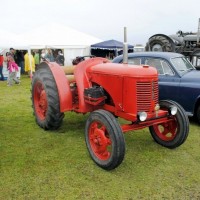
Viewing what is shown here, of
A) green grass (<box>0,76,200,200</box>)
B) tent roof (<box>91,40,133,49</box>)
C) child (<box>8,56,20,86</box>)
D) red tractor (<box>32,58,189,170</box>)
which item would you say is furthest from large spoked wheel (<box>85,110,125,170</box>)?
tent roof (<box>91,40,133,49</box>)

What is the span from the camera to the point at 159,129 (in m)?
5.16

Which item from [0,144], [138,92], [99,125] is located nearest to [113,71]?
[138,92]

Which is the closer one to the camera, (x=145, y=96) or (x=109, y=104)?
(x=145, y=96)

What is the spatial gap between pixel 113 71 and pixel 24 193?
2.08 m

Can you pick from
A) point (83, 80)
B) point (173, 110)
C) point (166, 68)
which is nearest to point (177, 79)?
point (166, 68)

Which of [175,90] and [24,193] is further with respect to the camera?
[175,90]

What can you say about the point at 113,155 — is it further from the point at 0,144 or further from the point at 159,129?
the point at 0,144

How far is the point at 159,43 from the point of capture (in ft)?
39.7

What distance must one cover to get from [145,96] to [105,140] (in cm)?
83

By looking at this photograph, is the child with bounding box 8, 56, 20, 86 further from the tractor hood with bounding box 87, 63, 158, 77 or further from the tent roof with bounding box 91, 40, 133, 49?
the tractor hood with bounding box 87, 63, 158, 77

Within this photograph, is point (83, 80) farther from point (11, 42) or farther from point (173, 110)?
point (11, 42)

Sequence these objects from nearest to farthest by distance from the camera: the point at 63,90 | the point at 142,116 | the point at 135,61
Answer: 1. the point at 142,116
2. the point at 63,90
3. the point at 135,61

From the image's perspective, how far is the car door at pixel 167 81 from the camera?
6283mm

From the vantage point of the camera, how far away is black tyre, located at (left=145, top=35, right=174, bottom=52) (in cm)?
1193
